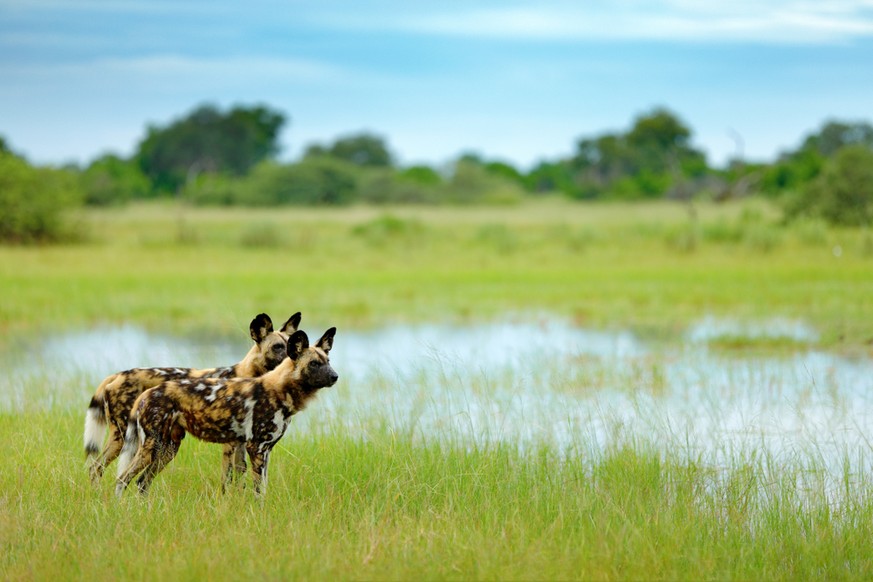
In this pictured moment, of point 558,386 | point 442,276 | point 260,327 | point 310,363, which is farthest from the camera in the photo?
point 442,276

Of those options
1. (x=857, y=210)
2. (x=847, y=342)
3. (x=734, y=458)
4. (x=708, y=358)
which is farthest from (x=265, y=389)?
(x=857, y=210)

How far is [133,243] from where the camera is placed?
28906 mm

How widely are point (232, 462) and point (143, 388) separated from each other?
735 millimetres

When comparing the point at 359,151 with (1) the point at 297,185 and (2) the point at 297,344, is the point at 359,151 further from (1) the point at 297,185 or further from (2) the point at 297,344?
(2) the point at 297,344

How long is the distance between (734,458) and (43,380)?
680 cm


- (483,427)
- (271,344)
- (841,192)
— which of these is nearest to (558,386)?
(483,427)

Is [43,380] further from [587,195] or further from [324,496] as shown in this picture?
[587,195]

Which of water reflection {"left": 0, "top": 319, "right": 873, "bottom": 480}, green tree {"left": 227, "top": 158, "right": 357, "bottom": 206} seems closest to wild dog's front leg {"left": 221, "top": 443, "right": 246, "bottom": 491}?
water reflection {"left": 0, "top": 319, "right": 873, "bottom": 480}

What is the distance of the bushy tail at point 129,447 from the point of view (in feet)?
20.6

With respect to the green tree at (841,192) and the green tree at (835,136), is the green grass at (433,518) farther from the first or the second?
the green tree at (835,136)

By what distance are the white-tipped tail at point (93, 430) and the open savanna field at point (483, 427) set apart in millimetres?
207

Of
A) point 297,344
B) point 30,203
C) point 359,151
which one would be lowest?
point 297,344

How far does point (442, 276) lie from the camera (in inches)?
898

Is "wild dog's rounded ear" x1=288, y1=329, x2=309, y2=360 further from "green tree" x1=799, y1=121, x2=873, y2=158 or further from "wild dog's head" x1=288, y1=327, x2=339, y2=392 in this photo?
"green tree" x1=799, y1=121, x2=873, y2=158
